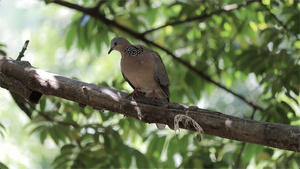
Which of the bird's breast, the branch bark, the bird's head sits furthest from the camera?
the bird's head

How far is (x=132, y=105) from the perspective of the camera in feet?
8.30

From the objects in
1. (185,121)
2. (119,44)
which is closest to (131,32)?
(119,44)

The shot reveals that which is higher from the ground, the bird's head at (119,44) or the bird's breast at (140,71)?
the bird's head at (119,44)

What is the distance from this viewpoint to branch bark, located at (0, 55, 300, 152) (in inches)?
87.0

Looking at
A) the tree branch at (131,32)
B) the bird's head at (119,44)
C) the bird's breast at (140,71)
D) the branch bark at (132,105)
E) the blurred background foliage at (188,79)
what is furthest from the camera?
the tree branch at (131,32)

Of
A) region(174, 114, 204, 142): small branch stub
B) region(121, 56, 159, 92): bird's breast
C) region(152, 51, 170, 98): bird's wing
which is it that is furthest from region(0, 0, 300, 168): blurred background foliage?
region(174, 114, 204, 142): small branch stub

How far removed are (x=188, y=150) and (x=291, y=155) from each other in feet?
3.23

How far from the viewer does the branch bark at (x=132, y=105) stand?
7.25ft

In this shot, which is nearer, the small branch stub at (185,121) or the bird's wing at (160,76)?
the small branch stub at (185,121)

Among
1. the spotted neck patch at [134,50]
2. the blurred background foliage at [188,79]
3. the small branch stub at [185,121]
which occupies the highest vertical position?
the spotted neck patch at [134,50]

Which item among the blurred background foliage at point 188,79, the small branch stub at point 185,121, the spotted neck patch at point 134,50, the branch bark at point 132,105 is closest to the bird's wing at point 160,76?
the spotted neck patch at point 134,50

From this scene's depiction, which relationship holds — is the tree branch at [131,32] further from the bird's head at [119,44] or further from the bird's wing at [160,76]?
the bird's wing at [160,76]

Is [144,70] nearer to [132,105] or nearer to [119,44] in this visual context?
[119,44]

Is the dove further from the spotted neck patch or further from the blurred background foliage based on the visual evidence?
the blurred background foliage
